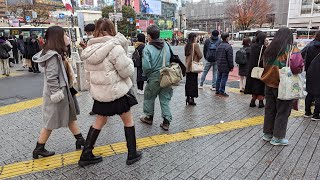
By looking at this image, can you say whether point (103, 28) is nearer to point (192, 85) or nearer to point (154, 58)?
point (154, 58)

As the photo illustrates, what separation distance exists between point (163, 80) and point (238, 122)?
68.6 inches

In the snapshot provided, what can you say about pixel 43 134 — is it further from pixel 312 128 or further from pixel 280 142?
pixel 312 128

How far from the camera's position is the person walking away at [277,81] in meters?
3.69

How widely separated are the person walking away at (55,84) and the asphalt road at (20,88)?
415 centimetres

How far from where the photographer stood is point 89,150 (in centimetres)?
330

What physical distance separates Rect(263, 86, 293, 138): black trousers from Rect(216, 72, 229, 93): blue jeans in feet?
9.51

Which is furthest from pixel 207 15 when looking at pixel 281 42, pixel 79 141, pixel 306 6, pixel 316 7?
pixel 79 141

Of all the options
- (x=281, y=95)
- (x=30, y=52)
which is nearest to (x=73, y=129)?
(x=281, y=95)

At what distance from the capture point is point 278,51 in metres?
3.71

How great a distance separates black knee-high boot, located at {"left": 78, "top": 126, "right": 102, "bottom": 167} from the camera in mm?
3252

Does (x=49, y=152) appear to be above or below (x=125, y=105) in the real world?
below

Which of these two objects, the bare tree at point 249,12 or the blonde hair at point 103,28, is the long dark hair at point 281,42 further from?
the bare tree at point 249,12

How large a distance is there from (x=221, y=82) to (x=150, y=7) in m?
77.2

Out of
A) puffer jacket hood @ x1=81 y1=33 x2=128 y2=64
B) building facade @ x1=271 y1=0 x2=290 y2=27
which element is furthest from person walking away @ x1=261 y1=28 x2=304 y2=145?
building facade @ x1=271 y1=0 x2=290 y2=27
